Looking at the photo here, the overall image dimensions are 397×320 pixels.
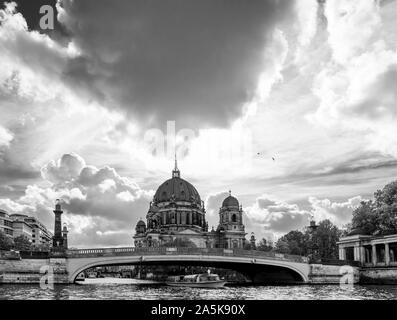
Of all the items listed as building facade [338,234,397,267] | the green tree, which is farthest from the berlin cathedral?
building facade [338,234,397,267]

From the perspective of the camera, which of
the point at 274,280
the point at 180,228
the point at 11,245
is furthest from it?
the point at 180,228

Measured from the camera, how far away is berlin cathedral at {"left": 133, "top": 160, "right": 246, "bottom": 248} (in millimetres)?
103125

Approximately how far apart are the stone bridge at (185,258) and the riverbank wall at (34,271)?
25.3 inches

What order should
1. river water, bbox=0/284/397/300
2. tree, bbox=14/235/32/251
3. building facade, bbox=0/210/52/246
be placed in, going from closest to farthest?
river water, bbox=0/284/397/300 → tree, bbox=14/235/32/251 → building facade, bbox=0/210/52/246

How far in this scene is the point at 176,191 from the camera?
107 meters

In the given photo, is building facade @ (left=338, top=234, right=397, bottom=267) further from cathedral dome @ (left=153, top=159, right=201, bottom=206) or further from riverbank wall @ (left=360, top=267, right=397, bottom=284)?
cathedral dome @ (left=153, top=159, right=201, bottom=206)

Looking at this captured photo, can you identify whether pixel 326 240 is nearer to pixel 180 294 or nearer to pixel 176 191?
pixel 180 294

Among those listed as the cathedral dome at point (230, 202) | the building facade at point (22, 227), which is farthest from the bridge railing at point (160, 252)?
the cathedral dome at point (230, 202)

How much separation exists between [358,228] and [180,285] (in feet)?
59.9

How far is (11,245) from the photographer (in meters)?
62.0

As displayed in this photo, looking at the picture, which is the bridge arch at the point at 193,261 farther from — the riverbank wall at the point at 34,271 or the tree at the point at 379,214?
the tree at the point at 379,214
